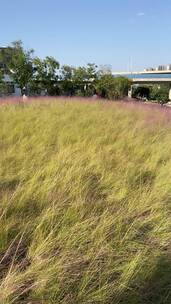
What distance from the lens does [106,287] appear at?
1.80 metres

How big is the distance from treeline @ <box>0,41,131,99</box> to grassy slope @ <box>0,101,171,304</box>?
2097 centimetres

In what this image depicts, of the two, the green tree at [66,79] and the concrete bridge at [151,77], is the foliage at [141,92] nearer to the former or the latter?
the concrete bridge at [151,77]

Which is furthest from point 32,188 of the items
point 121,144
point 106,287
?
point 121,144

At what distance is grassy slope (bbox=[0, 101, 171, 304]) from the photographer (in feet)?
5.89

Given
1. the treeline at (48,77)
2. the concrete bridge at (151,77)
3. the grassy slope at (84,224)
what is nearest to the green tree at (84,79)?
the treeline at (48,77)

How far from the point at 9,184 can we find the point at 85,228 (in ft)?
3.96

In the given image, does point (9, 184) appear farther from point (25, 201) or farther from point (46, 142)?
point (46, 142)

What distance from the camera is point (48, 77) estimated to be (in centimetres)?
2523

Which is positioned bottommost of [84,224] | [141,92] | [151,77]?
[84,224]

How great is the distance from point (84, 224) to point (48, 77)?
2410 cm

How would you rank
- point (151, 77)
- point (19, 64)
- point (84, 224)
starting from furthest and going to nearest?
1. point (151, 77)
2. point (19, 64)
3. point (84, 224)

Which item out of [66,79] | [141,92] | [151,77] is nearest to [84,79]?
[66,79]

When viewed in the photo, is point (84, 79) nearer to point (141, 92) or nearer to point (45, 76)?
point (45, 76)

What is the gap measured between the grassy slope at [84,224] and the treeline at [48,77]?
2097 centimetres
